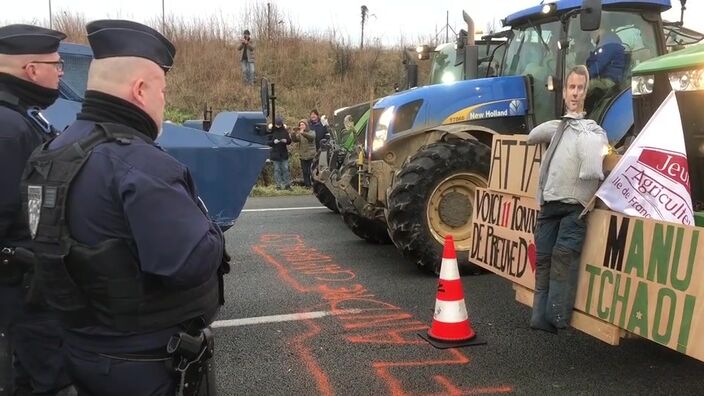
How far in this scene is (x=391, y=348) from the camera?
4160 millimetres

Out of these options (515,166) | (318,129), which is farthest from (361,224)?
(318,129)

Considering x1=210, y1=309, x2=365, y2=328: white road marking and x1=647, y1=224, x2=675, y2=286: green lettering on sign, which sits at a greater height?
x1=647, y1=224, x2=675, y2=286: green lettering on sign

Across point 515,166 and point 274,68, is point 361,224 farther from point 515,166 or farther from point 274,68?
point 274,68

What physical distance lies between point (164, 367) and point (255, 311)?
3.11m

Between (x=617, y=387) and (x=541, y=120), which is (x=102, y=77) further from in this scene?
(x=541, y=120)

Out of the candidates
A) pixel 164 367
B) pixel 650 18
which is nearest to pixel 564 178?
pixel 164 367

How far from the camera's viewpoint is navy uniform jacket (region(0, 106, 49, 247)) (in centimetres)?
258

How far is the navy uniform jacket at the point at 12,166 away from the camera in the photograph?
2578 millimetres

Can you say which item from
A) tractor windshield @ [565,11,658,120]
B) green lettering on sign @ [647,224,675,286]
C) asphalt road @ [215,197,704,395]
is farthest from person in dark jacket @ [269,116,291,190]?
green lettering on sign @ [647,224,675,286]

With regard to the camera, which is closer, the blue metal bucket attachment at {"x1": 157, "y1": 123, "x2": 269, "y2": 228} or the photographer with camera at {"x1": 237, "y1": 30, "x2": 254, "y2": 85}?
the blue metal bucket attachment at {"x1": 157, "y1": 123, "x2": 269, "y2": 228}

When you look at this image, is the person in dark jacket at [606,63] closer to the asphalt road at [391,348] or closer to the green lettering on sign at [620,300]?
the asphalt road at [391,348]

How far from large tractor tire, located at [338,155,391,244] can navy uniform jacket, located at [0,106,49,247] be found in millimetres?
4436

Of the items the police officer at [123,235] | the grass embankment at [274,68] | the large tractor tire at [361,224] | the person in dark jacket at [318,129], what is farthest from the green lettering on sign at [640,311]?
the grass embankment at [274,68]

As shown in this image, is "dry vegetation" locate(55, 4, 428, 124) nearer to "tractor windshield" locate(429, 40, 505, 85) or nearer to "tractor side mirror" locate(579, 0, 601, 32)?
"tractor windshield" locate(429, 40, 505, 85)
